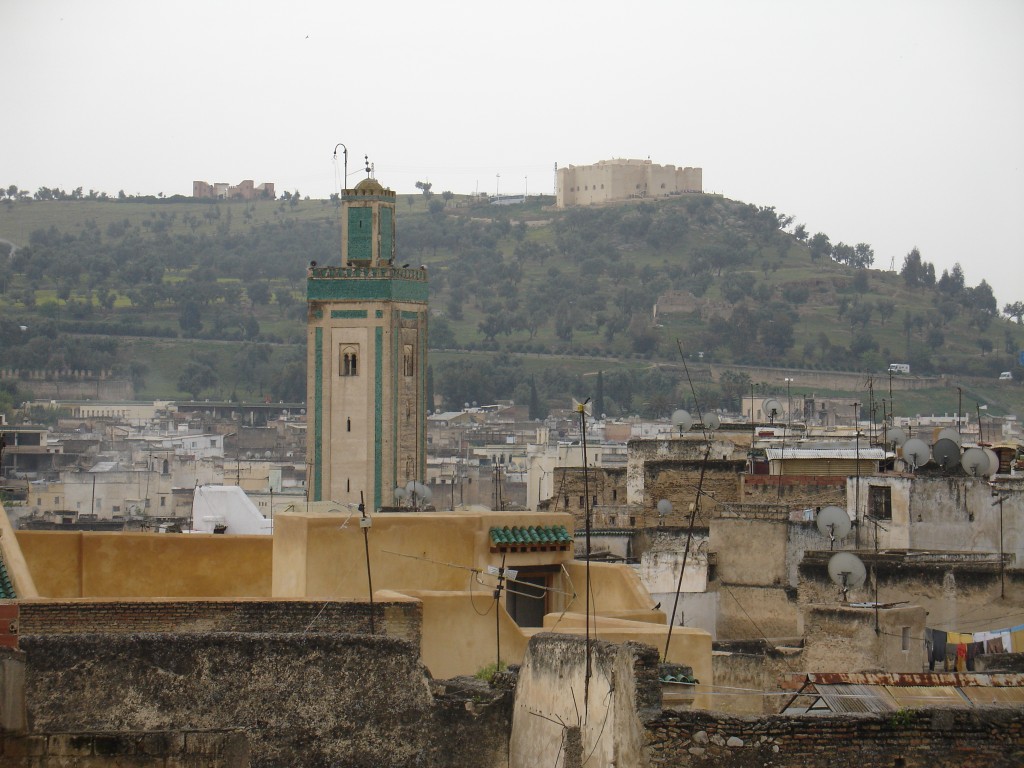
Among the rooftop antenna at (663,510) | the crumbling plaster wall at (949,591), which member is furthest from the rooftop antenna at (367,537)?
the rooftop antenna at (663,510)

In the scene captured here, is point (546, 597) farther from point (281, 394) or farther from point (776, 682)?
point (281, 394)

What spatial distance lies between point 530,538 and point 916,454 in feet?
28.1

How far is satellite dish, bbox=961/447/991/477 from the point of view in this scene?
21578 mm

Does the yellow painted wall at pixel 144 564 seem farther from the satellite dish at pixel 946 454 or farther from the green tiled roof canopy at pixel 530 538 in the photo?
the satellite dish at pixel 946 454

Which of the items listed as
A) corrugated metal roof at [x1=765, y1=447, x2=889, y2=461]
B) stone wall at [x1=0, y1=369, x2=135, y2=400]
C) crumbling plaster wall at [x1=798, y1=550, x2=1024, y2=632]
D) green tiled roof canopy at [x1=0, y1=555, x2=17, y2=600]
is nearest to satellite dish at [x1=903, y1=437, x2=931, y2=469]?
crumbling plaster wall at [x1=798, y1=550, x2=1024, y2=632]

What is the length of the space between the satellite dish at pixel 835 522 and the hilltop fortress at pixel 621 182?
15024 cm

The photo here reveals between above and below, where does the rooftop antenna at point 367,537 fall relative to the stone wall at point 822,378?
above

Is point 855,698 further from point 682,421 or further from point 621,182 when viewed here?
point 621,182

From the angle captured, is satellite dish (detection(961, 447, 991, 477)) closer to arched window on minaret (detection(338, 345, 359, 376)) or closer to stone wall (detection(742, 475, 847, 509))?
stone wall (detection(742, 475, 847, 509))

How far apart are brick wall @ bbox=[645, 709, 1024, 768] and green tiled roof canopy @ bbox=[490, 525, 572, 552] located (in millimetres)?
4805

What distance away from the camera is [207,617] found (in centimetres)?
1170

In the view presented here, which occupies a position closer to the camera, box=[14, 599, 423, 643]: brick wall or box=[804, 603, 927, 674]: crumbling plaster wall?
box=[14, 599, 423, 643]: brick wall

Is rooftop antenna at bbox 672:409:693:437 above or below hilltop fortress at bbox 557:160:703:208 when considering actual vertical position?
below

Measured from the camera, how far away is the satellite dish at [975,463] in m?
21.6
